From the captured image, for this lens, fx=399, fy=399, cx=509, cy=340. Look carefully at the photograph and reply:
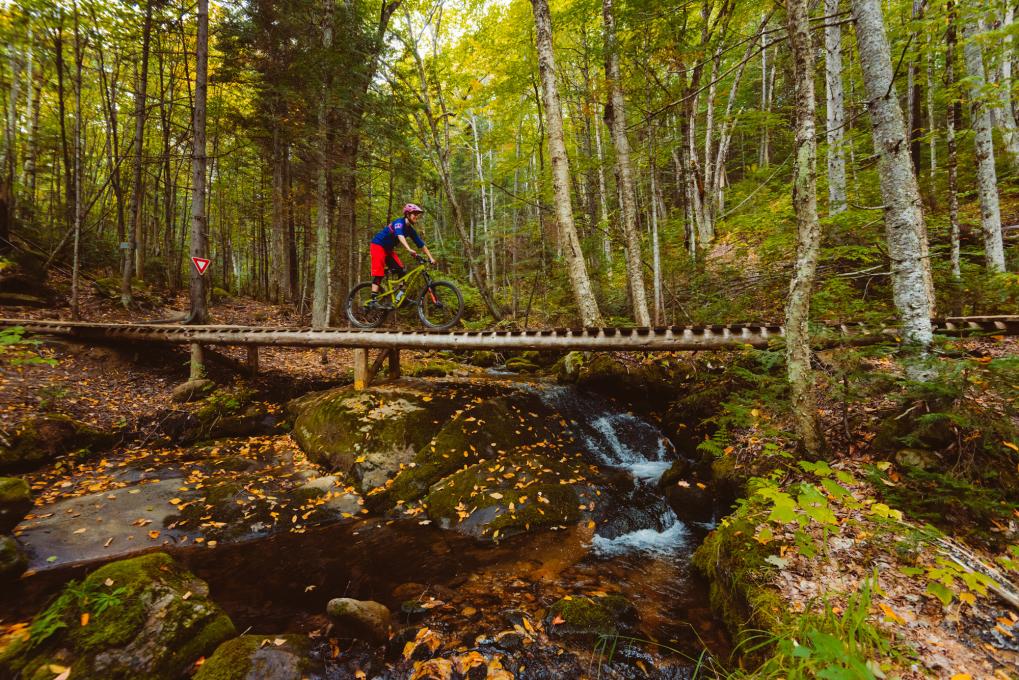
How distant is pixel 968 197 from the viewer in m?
11.5

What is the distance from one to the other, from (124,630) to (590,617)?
3.68 m

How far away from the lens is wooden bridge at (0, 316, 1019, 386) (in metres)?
5.27

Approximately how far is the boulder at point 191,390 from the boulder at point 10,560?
4341 millimetres

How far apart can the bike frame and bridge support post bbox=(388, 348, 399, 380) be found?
1.02 meters

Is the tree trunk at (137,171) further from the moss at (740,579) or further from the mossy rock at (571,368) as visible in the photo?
the moss at (740,579)

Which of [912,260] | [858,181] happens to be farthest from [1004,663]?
[858,181]

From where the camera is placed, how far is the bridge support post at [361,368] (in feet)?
26.0

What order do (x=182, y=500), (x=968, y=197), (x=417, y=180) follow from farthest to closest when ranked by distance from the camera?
(x=417, y=180)
(x=968, y=197)
(x=182, y=500)

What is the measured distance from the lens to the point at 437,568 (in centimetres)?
466

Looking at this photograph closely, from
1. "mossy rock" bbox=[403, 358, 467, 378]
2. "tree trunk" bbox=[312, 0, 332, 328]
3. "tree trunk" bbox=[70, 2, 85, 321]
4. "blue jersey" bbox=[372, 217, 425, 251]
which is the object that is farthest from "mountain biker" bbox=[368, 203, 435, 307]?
"tree trunk" bbox=[70, 2, 85, 321]

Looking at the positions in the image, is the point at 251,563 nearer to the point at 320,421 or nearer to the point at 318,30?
the point at 320,421

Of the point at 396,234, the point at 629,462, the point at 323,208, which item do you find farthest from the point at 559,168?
the point at 323,208

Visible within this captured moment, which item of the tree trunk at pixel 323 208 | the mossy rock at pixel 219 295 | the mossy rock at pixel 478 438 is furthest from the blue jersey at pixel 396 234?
the mossy rock at pixel 219 295

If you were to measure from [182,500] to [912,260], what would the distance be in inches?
385
